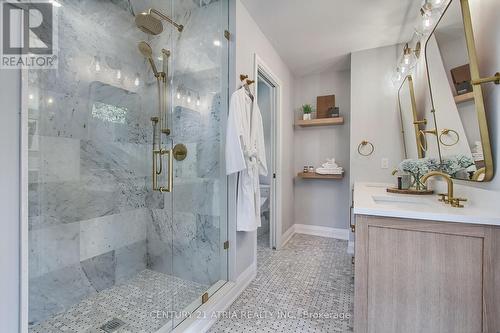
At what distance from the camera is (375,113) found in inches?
113

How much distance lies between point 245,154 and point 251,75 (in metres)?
0.90

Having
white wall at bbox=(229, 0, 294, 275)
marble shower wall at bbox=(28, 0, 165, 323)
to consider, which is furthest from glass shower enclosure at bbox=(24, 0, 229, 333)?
white wall at bbox=(229, 0, 294, 275)

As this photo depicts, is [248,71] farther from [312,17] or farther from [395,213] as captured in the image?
[395,213]

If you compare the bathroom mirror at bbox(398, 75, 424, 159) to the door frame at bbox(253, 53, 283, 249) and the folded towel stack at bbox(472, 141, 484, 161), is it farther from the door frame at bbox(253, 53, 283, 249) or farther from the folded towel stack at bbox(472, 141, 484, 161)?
the door frame at bbox(253, 53, 283, 249)

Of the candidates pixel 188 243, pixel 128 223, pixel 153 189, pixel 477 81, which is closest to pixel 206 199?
pixel 188 243

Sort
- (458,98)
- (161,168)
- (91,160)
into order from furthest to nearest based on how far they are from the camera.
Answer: (161,168)
(91,160)
(458,98)

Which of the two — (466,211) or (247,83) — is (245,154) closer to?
(247,83)

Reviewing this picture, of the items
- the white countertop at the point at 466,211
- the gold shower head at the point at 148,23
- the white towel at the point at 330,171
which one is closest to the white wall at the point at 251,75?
the white towel at the point at 330,171

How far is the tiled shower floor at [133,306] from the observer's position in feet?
5.16

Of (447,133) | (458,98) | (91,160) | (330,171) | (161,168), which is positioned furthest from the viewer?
(330,171)

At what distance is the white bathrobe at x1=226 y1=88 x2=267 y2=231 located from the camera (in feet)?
6.07

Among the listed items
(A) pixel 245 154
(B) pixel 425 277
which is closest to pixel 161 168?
(A) pixel 245 154

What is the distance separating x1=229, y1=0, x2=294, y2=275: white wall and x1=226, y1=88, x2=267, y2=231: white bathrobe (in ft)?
0.72

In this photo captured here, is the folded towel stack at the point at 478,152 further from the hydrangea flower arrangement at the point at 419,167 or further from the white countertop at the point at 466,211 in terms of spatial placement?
the hydrangea flower arrangement at the point at 419,167
